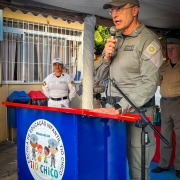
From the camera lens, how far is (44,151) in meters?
2.14

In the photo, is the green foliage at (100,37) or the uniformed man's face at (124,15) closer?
the uniformed man's face at (124,15)

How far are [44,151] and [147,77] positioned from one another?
1.00 m

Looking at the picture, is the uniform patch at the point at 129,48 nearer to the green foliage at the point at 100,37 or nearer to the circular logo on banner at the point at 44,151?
the circular logo on banner at the point at 44,151

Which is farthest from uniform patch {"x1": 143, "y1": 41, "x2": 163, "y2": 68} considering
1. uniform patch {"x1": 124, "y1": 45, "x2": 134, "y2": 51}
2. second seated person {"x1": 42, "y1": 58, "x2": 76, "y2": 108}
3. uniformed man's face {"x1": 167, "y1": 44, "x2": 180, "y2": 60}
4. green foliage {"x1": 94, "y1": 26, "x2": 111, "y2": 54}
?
green foliage {"x1": 94, "y1": 26, "x2": 111, "y2": 54}

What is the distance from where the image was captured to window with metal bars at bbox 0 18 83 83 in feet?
23.3

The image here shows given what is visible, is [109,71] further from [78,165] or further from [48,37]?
A: [48,37]

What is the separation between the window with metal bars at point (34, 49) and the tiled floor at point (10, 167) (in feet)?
6.27

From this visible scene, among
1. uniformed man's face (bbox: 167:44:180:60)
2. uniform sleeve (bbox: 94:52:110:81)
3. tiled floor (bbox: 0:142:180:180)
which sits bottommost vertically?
tiled floor (bbox: 0:142:180:180)

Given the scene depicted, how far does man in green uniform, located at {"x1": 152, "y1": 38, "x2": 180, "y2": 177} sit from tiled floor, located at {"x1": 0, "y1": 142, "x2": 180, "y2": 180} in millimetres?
111

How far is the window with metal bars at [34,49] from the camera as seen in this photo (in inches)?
279

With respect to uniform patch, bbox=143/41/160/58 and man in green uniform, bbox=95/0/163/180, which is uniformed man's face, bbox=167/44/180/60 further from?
uniform patch, bbox=143/41/160/58

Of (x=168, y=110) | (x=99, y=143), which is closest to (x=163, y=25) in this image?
(x=168, y=110)

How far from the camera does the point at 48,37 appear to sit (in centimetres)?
805

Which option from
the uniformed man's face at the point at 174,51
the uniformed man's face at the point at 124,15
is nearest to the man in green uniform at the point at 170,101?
the uniformed man's face at the point at 174,51
